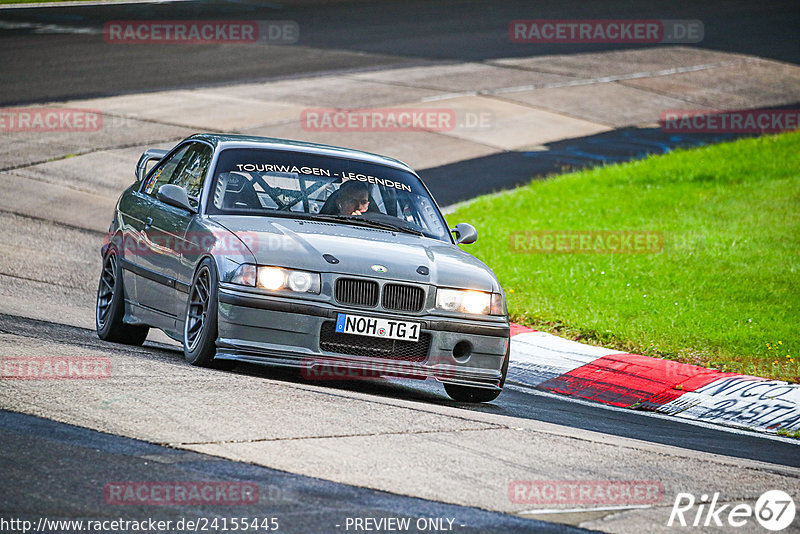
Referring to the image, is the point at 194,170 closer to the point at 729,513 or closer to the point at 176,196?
the point at 176,196

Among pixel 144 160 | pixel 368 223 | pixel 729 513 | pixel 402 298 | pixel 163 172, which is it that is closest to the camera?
pixel 729 513

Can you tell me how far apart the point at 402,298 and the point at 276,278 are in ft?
2.60

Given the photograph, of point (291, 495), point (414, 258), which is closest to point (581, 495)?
point (291, 495)

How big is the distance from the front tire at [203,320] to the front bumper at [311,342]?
74mm

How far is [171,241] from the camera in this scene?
8461 mm

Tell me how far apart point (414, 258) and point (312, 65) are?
19.4 metres

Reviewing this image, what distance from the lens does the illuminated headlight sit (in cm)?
776

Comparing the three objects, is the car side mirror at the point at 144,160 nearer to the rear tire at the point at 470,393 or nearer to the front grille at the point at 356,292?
the front grille at the point at 356,292

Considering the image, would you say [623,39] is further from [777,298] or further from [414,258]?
[414,258]

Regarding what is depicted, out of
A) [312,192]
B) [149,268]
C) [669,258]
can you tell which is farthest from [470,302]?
[669,258]

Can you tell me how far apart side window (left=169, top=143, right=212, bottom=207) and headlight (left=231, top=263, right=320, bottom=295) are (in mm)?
1255

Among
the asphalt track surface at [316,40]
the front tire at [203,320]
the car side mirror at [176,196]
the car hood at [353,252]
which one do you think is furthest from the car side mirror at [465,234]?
the asphalt track surface at [316,40]

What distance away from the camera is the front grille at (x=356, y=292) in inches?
296

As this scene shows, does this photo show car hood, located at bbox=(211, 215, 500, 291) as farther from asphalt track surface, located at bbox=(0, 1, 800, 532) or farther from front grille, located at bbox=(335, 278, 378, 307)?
asphalt track surface, located at bbox=(0, 1, 800, 532)
